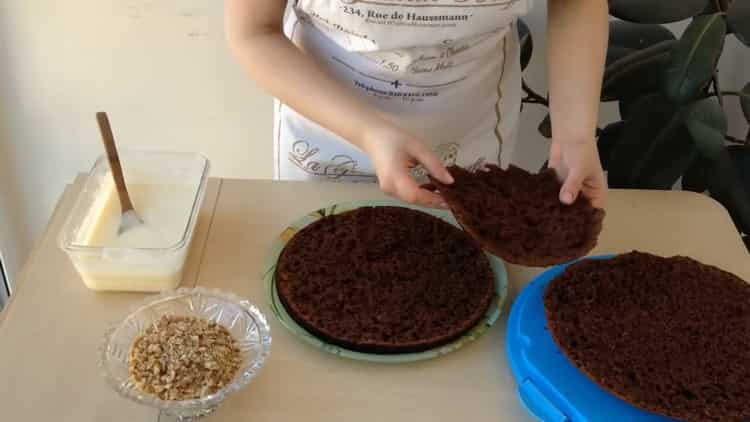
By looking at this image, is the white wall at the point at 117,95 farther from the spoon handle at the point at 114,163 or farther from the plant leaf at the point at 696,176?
the spoon handle at the point at 114,163

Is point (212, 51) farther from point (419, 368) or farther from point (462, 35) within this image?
point (419, 368)

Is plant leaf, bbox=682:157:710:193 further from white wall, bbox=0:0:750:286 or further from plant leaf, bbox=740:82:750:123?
white wall, bbox=0:0:750:286

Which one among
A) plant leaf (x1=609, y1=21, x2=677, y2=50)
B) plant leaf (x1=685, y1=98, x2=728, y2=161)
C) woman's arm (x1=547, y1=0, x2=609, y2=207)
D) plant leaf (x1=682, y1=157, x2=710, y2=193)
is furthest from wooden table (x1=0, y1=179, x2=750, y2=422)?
plant leaf (x1=609, y1=21, x2=677, y2=50)

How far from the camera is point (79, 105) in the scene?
1.66 m

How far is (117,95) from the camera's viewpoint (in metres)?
1.65

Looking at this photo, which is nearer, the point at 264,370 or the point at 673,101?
the point at 264,370

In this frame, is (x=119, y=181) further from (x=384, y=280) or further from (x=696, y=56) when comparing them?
(x=696, y=56)

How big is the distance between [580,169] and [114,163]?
584 mm

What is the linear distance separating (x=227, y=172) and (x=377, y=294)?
98cm

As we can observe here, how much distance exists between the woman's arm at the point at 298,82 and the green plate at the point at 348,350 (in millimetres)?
126

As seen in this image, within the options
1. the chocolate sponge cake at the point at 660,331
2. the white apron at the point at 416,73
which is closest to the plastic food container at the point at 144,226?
the white apron at the point at 416,73

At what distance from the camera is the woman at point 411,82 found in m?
0.97

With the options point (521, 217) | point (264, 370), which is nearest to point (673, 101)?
point (521, 217)

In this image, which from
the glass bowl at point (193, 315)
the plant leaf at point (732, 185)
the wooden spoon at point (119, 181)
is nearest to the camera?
the glass bowl at point (193, 315)
